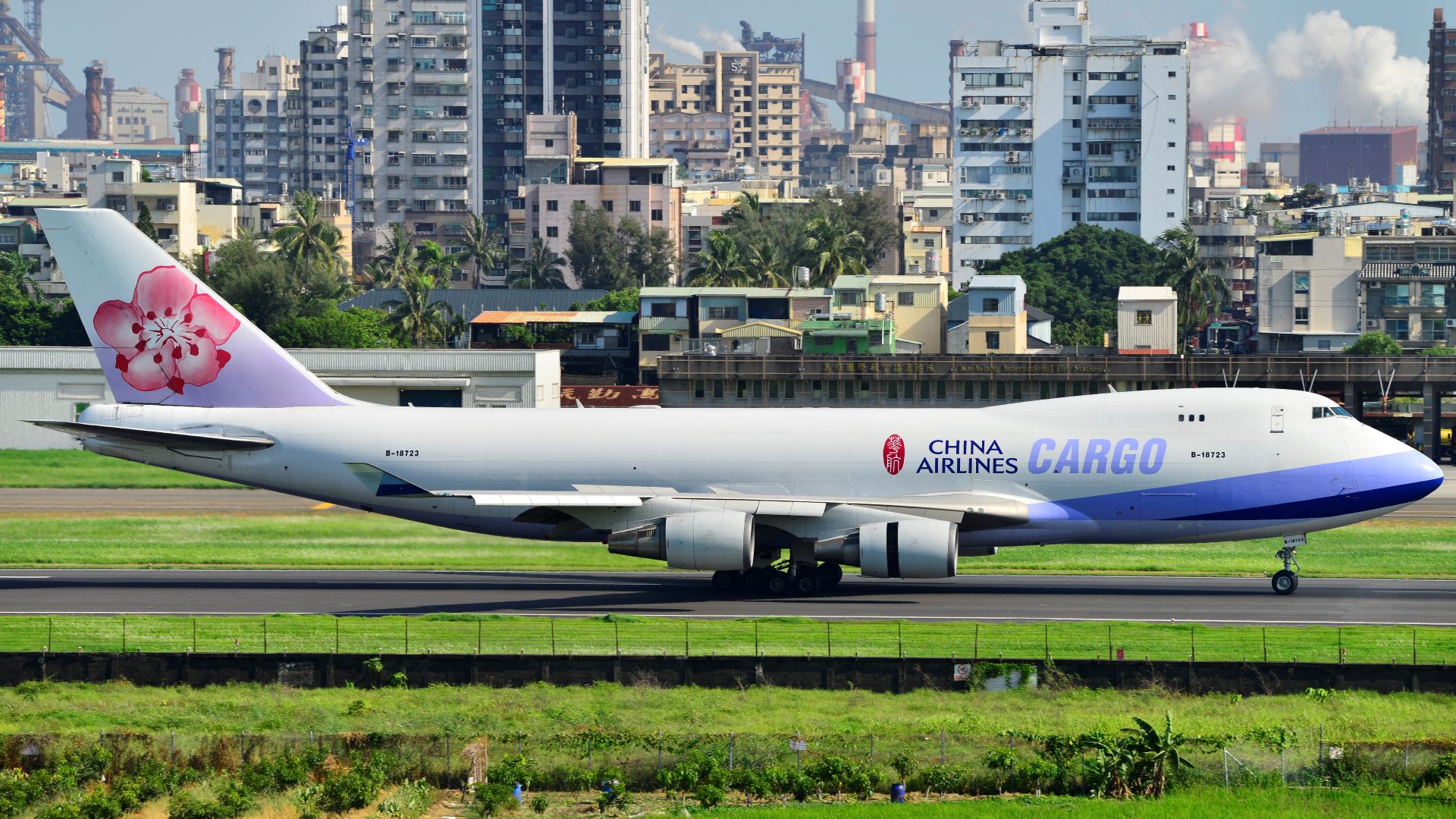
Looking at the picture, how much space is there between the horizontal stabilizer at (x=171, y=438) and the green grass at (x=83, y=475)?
24576 mm

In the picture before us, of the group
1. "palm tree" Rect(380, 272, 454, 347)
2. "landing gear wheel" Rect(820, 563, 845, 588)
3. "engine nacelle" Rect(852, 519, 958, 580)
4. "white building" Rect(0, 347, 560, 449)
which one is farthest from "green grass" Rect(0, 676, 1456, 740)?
"palm tree" Rect(380, 272, 454, 347)

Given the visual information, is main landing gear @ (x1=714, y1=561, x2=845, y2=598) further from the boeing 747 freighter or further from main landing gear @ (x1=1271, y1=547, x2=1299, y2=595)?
main landing gear @ (x1=1271, y1=547, x2=1299, y2=595)

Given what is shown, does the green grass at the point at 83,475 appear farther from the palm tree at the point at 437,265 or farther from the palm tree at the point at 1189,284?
the palm tree at the point at 1189,284

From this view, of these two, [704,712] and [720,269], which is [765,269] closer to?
[720,269]

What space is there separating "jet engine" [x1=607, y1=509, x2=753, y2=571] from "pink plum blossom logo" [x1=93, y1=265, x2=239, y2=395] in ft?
52.0

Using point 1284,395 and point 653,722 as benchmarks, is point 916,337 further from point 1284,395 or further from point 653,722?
point 653,722

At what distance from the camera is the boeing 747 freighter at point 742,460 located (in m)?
51.4

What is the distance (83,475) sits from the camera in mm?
83000

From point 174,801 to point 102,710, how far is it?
7.73 meters

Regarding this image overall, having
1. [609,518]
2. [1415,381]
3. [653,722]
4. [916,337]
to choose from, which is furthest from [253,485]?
[916,337]

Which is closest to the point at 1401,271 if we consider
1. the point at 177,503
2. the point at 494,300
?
the point at 494,300

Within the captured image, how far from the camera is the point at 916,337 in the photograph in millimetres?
137375

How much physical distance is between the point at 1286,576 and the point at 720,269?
117 metres

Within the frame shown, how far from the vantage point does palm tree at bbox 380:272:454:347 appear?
472 ft
